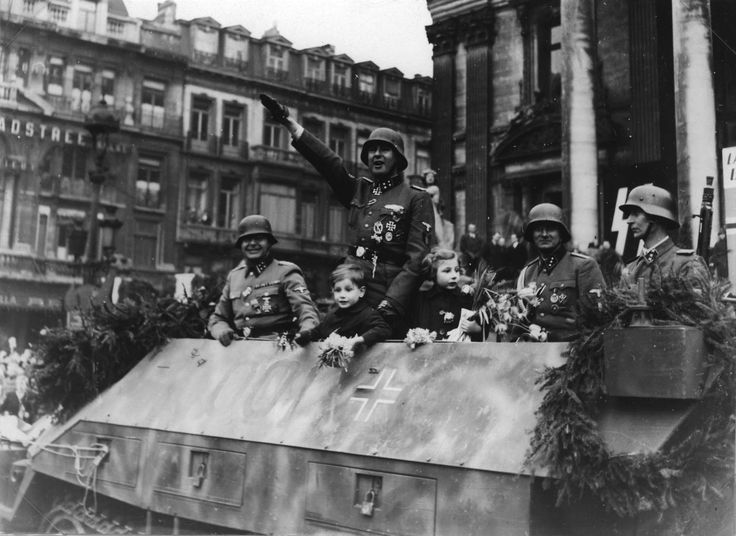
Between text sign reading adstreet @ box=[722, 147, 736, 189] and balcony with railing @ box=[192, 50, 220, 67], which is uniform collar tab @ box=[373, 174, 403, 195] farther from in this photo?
balcony with railing @ box=[192, 50, 220, 67]

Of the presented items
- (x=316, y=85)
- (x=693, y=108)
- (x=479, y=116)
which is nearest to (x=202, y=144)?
(x=316, y=85)

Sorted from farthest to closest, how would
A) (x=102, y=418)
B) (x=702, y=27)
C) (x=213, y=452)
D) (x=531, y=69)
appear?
(x=531, y=69)
(x=702, y=27)
(x=102, y=418)
(x=213, y=452)

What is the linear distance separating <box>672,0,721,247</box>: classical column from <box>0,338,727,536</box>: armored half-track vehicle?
7057 mm

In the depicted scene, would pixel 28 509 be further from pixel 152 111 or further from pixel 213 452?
pixel 152 111

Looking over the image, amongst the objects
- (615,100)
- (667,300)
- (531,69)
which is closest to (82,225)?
(531,69)

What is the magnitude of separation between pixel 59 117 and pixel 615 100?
1721cm

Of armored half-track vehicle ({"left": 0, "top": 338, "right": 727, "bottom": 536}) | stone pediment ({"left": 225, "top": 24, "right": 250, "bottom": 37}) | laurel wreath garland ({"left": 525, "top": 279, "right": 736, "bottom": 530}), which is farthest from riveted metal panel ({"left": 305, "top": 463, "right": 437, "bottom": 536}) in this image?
stone pediment ({"left": 225, "top": 24, "right": 250, "bottom": 37})

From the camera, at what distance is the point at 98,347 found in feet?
21.6

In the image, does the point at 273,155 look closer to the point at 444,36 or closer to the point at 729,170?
the point at 444,36

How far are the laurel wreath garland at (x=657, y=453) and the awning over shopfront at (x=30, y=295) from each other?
20.7 metres

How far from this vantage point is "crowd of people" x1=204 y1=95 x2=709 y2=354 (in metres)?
5.02

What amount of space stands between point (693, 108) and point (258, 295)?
742 cm

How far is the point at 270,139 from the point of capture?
30297mm

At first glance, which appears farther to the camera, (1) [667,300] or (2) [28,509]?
(2) [28,509]
